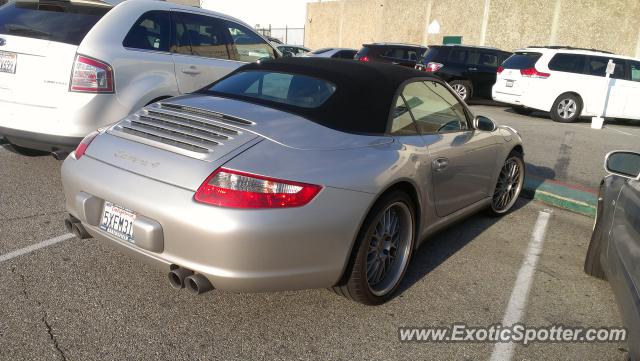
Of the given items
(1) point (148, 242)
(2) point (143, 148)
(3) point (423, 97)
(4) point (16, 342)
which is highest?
(3) point (423, 97)

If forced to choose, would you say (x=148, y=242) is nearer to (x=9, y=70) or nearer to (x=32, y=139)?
(x=32, y=139)

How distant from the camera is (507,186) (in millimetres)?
4906

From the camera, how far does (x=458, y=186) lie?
148 inches

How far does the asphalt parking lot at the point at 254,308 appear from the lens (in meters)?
2.54

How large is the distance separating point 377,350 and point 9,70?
4.05 m

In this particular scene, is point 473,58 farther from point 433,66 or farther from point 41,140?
point 41,140

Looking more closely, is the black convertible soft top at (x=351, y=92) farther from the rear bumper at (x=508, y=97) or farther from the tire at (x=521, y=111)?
the tire at (x=521, y=111)

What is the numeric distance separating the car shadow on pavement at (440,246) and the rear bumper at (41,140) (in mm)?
2995

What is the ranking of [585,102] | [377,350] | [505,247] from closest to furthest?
[377,350] → [505,247] → [585,102]

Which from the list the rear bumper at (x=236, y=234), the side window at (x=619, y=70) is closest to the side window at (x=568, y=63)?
the side window at (x=619, y=70)

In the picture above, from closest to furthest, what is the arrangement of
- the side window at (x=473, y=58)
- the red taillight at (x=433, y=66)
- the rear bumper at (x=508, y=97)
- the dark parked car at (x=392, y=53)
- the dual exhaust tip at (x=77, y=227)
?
1. the dual exhaust tip at (x=77, y=227)
2. the rear bumper at (x=508, y=97)
3. the red taillight at (x=433, y=66)
4. the side window at (x=473, y=58)
5. the dark parked car at (x=392, y=53)

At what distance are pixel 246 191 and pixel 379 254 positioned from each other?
3.49ft

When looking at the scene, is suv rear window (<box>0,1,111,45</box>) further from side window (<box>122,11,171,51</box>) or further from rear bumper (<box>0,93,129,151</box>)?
rear bumper (<box>0,93,129,151</box>)

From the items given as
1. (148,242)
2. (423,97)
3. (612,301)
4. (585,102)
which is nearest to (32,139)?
(148,242)
